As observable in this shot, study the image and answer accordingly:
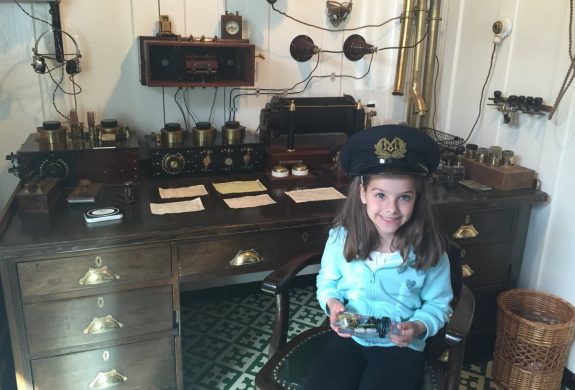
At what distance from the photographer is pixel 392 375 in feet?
4.17

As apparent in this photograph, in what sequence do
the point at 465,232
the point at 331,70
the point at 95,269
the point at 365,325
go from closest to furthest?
the point at 365,325 < the point at 95,269 < the point at 465,232 < the point at 331,70

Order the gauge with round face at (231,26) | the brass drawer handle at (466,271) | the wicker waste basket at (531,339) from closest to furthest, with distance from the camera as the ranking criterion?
the wicker waste basket at (531,339)
the brass drawer handle at (466,271)
the gauge with round face at (231,26)

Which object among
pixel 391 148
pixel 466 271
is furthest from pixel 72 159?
pixel 466 271

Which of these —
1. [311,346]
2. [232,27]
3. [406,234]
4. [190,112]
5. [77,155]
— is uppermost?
[232,27]

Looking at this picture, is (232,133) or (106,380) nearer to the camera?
(106,380)

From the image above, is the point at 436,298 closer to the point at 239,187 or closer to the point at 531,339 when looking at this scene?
the point at 531,339

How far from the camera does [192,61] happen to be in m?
1.93

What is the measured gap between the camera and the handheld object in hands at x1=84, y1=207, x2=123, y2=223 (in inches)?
58.6

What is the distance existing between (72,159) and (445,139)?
1.55m

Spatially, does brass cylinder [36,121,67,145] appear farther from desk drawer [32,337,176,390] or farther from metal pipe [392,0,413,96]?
metal pipe [392,0,413,96]

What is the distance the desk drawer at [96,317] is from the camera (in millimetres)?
1452

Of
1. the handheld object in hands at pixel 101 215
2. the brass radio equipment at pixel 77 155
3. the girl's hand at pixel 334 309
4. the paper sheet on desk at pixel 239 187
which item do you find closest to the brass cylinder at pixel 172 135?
the brass radio equipment at pixel 77 155

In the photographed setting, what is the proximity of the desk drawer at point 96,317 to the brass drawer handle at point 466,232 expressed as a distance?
1033mm

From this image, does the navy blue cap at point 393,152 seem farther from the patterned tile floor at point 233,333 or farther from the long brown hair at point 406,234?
the patterned tile floor at point 233,333
